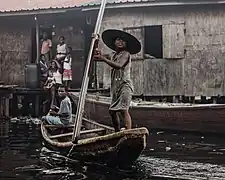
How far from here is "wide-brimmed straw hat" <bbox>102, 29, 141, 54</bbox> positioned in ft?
27.6

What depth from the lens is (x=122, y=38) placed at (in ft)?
28.1

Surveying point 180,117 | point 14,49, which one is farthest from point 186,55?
point 14,49

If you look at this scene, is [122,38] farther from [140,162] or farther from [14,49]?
[14,49]

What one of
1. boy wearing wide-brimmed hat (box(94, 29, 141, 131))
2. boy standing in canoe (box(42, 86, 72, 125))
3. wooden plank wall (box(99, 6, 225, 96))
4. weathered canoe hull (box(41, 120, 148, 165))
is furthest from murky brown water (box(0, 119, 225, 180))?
wooden plank wall (box(99, 6, 225, 96))

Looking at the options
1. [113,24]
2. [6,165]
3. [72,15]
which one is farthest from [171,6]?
[6,165]

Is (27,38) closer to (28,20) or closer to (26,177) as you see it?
(28,20)

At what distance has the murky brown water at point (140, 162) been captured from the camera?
7734 mm

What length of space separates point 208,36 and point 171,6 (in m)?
1.73

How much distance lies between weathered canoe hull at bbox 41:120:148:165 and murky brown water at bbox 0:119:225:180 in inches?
7.4

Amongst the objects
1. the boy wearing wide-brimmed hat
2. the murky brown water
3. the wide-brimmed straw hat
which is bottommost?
the murky brown water

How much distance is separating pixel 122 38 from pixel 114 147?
82.6 inches

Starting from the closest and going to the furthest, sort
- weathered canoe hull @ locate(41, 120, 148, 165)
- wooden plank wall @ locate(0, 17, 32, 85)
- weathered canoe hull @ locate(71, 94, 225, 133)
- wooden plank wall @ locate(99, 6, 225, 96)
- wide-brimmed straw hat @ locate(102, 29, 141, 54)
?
weathered canoe hull @ locate(41, 120, 148, 165) < wide-brimmed straw hat @ locate(102, 29, 141, 54) < weathered canoe hull @ locate(71, 94, 225, 133) < wooden plank wall @ locate(99, 6, 225, 96) < wooden plank wall @ locate(0, 17, 32, 85)

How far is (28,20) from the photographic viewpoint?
19750 mm

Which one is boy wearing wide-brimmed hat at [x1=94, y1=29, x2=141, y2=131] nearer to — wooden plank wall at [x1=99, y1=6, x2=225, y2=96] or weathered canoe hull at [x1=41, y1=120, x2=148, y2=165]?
weathered canoe hull at [x1=41, y1=120, x2=148, y2=165]
